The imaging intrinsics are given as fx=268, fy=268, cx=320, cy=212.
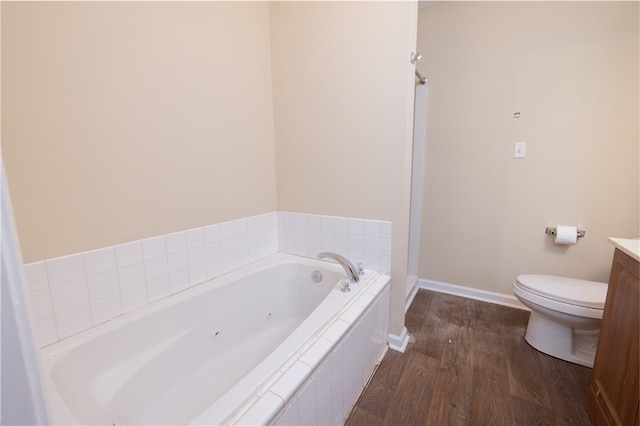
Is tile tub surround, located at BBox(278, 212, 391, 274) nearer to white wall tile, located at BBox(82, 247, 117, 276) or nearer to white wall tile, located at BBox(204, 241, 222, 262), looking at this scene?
white wall tile, located at BBox(204, 241, 222, 262)

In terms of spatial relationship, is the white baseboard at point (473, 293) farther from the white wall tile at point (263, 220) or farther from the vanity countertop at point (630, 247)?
the white wall tile at point (263, 220)

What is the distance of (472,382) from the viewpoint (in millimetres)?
1412

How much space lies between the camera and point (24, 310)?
12.0 inches

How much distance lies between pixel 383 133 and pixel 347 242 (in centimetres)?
71

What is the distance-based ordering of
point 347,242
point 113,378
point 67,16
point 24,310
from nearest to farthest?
point 24,310, point 67,16, point 113,378, point 347,242

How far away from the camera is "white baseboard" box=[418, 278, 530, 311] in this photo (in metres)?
2.14

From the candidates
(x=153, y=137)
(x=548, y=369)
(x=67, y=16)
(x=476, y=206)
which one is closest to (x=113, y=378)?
(x=153, y=137)

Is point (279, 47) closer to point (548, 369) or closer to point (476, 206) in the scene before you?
point (476, 206)

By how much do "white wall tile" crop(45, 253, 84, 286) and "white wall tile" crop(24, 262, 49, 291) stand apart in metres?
0.01

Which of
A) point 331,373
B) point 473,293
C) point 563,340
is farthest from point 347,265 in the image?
point 473,293

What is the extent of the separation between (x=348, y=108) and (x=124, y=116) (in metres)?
1.12

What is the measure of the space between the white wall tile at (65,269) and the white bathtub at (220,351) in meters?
0.23

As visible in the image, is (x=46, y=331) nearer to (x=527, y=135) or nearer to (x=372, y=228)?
(x=372, y=228)

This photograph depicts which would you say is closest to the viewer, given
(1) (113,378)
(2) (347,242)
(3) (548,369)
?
(1) (113,378)
